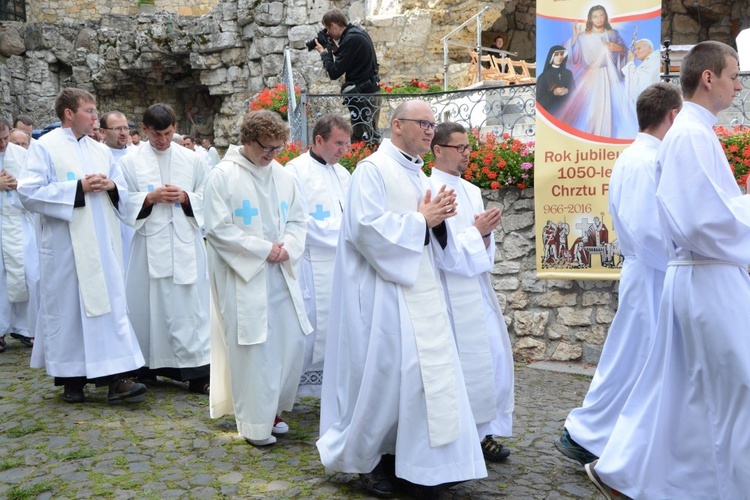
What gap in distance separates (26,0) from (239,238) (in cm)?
2319

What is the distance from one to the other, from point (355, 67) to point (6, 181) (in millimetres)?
4006

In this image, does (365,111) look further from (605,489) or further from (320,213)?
(605,489)

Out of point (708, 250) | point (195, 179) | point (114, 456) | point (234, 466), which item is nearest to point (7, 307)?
point (195, 179)

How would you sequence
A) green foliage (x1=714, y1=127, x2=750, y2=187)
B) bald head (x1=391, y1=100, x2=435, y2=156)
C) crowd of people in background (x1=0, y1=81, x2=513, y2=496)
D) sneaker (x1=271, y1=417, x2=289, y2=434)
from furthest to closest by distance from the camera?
green foliage (x1=714, y1=127, x2=750, y2=187), sneaker (x1=271, y1=417, x2=289, y2=434), bald head (x1=391, y1=100, x2=435, y2=156), crowd of people in background (x1=0, y1=81, x2=513, y2=496)

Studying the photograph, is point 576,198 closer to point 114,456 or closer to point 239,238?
point 239,238

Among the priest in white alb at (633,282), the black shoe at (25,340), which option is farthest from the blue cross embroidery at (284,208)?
the black shoe at (25,340)

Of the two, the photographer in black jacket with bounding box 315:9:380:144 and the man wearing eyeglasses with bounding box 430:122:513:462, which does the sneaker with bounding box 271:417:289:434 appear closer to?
the man wearing eyeglasses with bounding box 430:122:513:462

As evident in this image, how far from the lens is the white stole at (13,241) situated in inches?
335

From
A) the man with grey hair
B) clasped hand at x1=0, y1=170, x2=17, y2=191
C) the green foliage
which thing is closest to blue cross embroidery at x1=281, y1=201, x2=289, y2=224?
the man with grey hair

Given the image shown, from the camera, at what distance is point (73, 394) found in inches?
241

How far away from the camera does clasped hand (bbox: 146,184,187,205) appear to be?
20.7ft

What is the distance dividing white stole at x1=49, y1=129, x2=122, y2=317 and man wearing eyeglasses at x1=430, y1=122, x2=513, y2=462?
8.81 ft

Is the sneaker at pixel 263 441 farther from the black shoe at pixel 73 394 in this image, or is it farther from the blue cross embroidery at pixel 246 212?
the black shoe at pixel 73 394

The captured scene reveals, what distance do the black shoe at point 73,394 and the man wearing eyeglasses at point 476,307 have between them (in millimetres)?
3108
